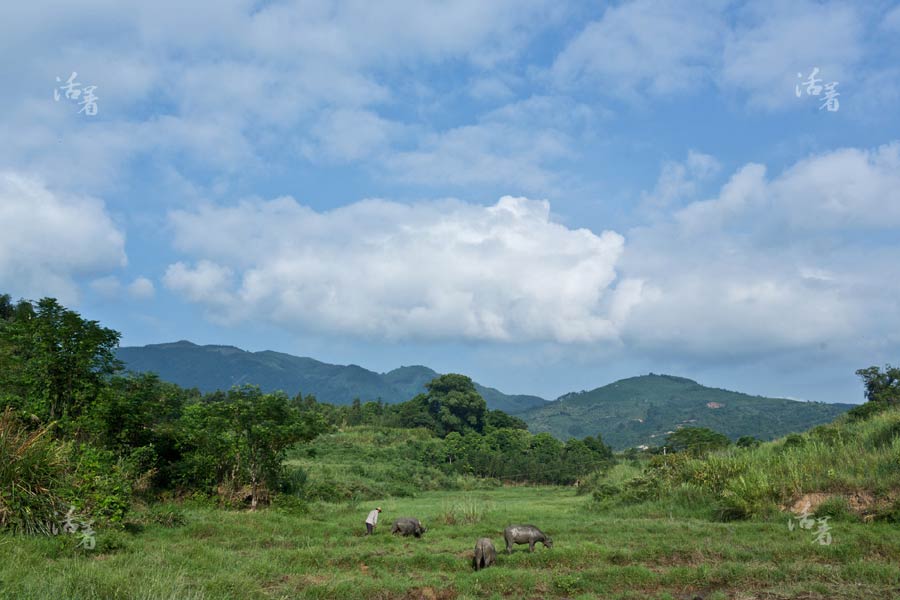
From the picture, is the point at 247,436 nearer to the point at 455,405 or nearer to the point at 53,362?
the point at 53,362

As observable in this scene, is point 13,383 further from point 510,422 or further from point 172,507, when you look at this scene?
point 510,422

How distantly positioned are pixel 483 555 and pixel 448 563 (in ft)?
2.76

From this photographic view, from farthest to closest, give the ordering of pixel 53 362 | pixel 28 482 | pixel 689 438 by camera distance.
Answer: pixel 689 438, pixel 53 362, pixel 28 482

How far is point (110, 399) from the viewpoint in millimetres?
16141

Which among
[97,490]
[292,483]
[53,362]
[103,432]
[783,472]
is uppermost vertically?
[53,362]

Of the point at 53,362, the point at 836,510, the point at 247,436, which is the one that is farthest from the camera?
the point at 247,436

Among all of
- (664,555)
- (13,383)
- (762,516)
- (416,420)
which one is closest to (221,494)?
(13,383)

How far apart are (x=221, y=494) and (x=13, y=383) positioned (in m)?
6.60

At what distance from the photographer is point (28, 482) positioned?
11.1m

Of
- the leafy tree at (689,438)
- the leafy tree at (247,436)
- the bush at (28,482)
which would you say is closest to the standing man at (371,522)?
the leafy tree at (247,436)

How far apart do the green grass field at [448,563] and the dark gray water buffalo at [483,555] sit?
0.23m

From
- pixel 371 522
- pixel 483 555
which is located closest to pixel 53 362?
pixel 371 522

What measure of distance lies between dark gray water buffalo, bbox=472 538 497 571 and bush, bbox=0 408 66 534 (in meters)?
8.19

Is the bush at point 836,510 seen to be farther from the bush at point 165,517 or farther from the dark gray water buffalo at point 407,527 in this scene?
the bush at point 165,517
